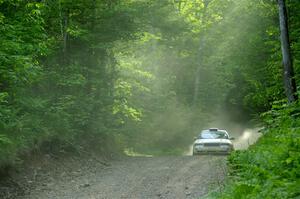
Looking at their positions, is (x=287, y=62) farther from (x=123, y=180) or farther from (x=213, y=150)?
(x=213, y=150)

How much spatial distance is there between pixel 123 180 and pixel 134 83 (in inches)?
419

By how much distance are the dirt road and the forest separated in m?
1.03

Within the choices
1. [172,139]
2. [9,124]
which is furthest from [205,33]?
[9,124]

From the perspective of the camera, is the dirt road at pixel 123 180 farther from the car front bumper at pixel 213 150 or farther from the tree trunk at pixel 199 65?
the tree trunk at pixel 199 65

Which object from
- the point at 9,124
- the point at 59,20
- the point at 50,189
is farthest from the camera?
the point at 59,20

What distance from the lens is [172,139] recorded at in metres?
36.5

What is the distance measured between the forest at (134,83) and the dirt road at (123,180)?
Result: 1035 mm

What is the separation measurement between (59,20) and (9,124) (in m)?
8.88

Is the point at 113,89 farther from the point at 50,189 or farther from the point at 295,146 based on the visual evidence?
the point at 295,146

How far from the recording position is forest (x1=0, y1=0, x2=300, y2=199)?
11.9 m

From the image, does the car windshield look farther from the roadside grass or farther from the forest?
the roadside grass

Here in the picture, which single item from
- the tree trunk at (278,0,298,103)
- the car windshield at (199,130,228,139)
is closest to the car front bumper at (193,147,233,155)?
the car windshield at (199,130,228,139)

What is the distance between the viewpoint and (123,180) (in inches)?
588

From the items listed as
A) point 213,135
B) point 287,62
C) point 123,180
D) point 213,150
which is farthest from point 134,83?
point 123,180
